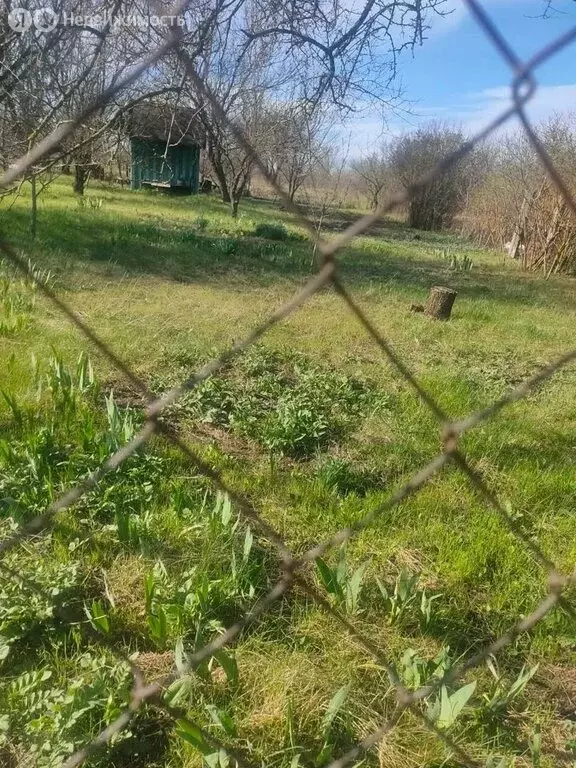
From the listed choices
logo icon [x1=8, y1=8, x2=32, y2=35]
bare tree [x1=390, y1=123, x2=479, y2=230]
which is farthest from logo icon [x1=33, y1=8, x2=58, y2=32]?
bare tree [x1=390, y1=123, x2=479, y2=230]

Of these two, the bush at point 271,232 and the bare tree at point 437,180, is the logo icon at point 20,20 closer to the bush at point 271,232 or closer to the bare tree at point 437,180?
the bush at point 271,232

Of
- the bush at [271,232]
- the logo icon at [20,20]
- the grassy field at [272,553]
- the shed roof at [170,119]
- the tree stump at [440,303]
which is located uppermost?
the logo icon at [20,20]

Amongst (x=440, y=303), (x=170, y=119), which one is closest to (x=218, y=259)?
(x=440, y=303)

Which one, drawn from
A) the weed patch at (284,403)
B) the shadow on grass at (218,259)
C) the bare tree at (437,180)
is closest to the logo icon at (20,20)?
the weed patch at (284,403)

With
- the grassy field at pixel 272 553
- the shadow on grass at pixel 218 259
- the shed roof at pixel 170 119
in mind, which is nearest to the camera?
the grassy field at pixel 272 553

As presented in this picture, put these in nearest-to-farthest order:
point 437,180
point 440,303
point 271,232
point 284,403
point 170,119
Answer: point 284,403, point 170,119, point 440,303, point 271,232, point 437,180

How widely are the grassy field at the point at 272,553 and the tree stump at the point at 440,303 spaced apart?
4.21 feet

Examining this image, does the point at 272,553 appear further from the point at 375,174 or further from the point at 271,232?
the point at 375,174

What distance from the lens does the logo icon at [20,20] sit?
281 cm

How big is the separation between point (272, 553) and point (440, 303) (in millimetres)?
4187

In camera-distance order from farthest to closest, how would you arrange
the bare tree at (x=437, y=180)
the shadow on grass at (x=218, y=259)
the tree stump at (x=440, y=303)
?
the bare tree at (x=437, y=180), the shadow on grass at (x=218, y=259), the tree stump at (x=440, y=303)

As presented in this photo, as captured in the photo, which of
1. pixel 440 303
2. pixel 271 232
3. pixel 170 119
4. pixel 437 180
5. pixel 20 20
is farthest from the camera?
pixel 437 180

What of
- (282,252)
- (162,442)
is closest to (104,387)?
(162,442)

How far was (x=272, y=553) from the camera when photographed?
1985 mm
